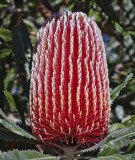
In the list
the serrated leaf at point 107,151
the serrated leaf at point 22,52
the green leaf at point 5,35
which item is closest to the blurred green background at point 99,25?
the green leaf at point 5,35

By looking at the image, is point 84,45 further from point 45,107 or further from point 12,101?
point 12,101

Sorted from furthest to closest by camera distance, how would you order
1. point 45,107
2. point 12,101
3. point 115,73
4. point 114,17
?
point 115,73 < point 114,17 < point 12,101 < point 45,107

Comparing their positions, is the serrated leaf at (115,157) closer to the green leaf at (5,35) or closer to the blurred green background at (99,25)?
the blurred green background at (99,25)

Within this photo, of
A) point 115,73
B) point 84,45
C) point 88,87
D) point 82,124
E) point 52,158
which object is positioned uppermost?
point 84,45

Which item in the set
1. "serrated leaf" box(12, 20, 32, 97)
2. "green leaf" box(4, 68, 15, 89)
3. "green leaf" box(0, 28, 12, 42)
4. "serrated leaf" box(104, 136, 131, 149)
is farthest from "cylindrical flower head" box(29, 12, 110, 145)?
"green leaf" box(4, 68, 15, 89)

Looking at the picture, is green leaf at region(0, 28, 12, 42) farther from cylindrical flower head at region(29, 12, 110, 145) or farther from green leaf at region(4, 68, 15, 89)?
green leaf at region(4, 68, 15, 89)

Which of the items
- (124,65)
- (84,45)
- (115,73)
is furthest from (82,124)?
(124,65)
